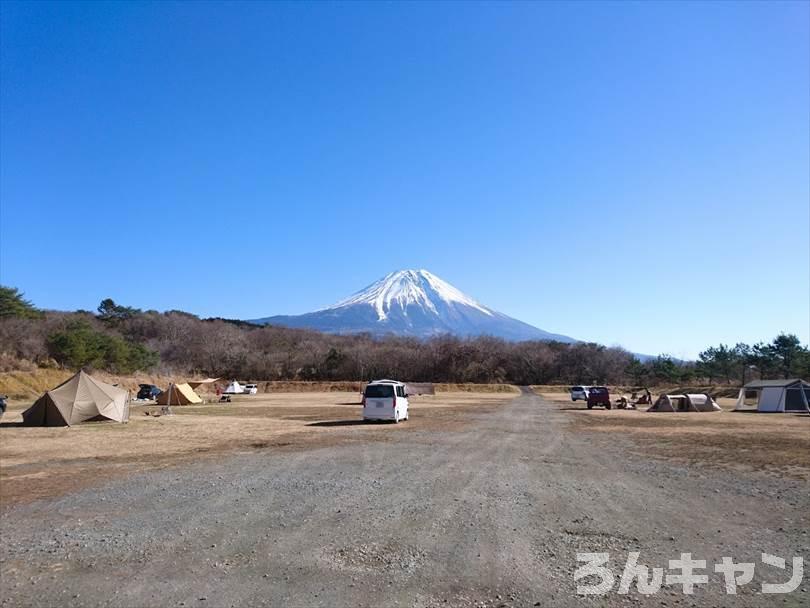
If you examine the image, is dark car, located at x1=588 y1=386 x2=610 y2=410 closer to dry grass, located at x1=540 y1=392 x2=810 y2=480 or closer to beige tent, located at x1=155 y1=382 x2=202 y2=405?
dry grass, located at x1=540 y1=392 x2=810 y2=480

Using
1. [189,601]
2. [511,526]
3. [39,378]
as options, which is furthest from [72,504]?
[39,378]

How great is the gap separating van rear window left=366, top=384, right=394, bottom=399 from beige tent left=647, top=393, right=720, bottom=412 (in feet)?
80.8

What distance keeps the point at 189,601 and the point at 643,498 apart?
684cm

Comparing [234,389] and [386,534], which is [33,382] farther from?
[386,534]

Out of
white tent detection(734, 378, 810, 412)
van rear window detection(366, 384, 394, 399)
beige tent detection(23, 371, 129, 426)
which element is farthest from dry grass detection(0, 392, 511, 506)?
white tent detection(734, 378, 810, 412)

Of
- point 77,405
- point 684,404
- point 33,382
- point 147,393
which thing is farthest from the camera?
point 147,393

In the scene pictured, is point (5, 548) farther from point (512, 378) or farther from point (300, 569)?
point (512, 378)

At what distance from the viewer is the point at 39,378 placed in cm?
4722

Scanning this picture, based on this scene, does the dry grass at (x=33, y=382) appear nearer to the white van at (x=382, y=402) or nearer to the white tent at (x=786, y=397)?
the white van at (x=382, y=402)

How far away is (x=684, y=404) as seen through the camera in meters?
42.1

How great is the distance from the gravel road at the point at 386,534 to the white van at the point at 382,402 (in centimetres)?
1277

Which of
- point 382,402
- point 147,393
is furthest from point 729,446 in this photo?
point 147,393

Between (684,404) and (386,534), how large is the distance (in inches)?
1603

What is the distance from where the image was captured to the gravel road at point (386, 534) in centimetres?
506
